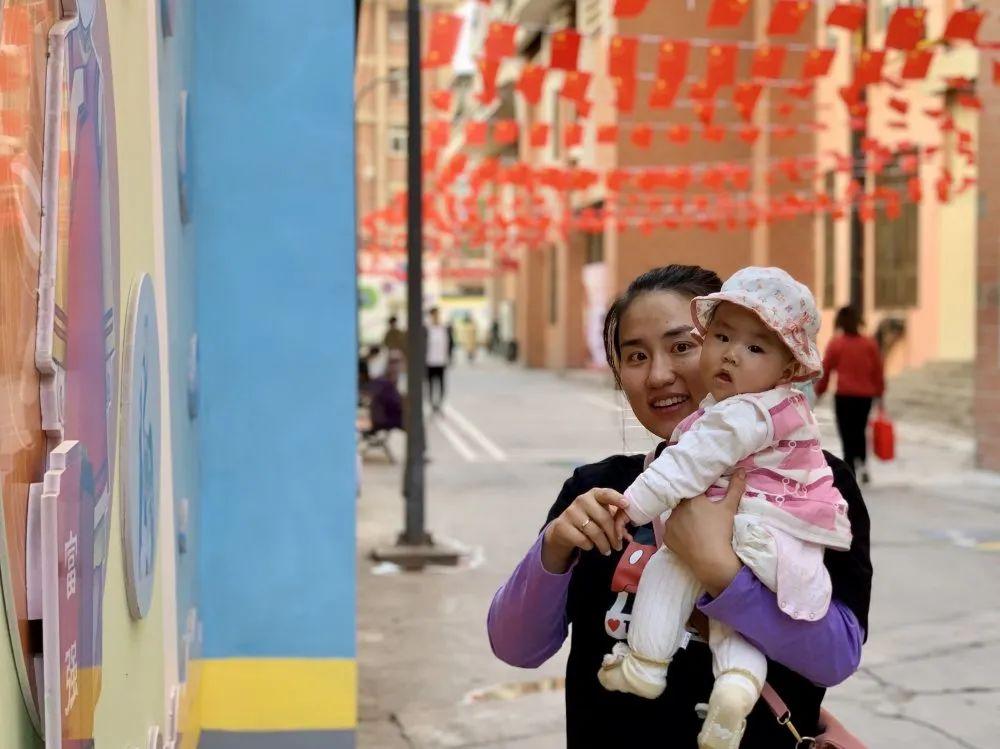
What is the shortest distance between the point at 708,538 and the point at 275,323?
10.5 feet

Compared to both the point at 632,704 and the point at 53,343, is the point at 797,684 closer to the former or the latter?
the point at 632,704

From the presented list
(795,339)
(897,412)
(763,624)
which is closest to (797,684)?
(763,624)

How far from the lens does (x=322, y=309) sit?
5.11 m

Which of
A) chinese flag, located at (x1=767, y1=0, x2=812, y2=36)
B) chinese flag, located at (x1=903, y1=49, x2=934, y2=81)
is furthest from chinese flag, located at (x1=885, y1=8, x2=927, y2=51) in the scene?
chinese flag, located at (x1=903, y1=49, x2=934, y2=81)

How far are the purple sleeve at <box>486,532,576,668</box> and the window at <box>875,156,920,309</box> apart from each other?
903 inches

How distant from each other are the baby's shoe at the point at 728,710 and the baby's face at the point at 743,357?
45cm

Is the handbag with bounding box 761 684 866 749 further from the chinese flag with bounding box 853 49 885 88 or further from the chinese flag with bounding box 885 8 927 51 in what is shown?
the chinese flag with bounding box 853 49 885 88

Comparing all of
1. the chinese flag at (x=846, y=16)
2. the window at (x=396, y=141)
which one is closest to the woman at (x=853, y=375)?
the chinese flag at (x=846, y=16)

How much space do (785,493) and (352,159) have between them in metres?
3.17

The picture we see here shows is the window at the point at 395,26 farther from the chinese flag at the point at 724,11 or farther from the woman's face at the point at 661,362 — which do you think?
the woman's face at the point at 661,362

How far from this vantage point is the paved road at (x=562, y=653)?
6242 mm

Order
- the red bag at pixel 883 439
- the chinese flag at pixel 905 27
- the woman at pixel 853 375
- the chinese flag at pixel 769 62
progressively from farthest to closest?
the red bag at pixel 883 439 < the woman at pixel 853 375 < the chinese flag at pixel 769 62 < the chinese flag at pixel 905 27

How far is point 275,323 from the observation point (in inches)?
201

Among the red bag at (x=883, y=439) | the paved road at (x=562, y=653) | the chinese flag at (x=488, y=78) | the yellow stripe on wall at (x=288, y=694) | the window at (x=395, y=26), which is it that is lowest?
the paved road at (x=562, y=653)
